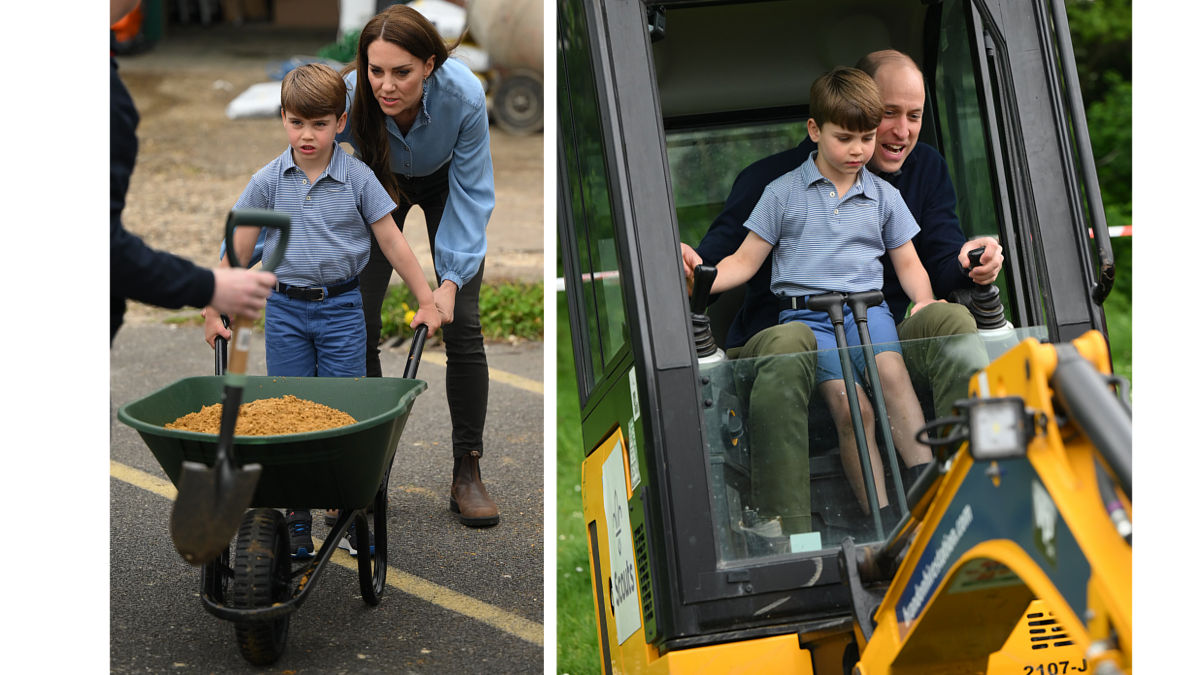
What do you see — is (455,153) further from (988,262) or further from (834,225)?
(988,262)

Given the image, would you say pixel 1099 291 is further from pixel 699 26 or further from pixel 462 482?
pixel 462 482

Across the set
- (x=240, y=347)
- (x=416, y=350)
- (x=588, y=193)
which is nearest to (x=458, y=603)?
(x=416, y=350)

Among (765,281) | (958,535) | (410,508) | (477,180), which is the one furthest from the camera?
(410,508)

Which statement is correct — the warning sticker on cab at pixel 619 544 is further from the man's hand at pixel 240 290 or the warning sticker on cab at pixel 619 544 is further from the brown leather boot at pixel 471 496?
the brown leather boot at pixel 471 496

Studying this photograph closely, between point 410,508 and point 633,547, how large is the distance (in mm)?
1783

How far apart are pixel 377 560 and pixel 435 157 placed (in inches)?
48.6

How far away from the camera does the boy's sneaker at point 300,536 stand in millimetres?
3689

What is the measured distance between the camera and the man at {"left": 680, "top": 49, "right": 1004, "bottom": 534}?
8.90ft

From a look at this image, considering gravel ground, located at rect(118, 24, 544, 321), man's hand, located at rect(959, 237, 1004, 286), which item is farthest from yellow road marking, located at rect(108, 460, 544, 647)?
gravel ground, located at rect(118, 24, 544, 321)

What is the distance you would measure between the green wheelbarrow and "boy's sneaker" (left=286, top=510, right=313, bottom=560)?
0.33 metres

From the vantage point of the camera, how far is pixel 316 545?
402 centimetres

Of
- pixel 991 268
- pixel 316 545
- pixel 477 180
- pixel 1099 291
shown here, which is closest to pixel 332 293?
pixel 477 180

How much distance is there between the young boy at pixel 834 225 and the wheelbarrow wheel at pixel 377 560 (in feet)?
3.73

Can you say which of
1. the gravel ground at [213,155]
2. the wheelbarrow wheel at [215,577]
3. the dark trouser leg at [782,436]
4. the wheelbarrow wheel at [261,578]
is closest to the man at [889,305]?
the dark trouser leg at [782,436]
